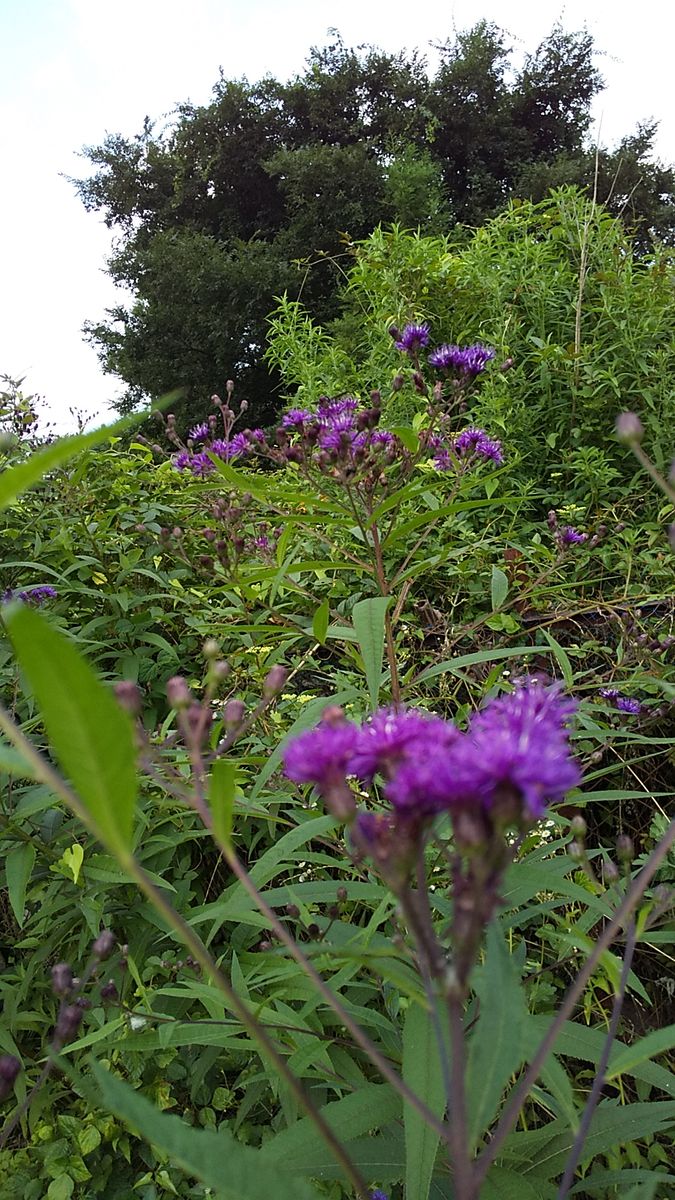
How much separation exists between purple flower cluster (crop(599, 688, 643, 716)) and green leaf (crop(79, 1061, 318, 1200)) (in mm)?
1434

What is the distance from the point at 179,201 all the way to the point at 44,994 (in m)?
14.0

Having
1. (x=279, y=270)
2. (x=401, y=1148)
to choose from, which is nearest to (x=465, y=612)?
(x=401, y=1148)

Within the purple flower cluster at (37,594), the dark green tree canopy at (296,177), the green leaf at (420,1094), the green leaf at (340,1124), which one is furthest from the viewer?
the dark green tree canopy at (296,177)

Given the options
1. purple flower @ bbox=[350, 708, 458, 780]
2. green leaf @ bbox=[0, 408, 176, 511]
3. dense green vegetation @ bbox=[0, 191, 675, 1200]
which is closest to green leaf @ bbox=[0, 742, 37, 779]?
dense green vegetation @ bbox=[0, 191, 675, 1200]

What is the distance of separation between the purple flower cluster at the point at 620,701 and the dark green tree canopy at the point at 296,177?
8.80m

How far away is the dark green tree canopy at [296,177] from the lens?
11.1m

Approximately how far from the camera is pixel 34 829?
5.16ft

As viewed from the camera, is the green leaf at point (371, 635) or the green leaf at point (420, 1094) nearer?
the green leaf at point (420, 1094)

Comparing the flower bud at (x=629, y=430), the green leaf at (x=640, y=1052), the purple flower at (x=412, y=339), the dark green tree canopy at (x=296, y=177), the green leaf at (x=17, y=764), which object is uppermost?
the dark green tree canopy at (x=296, y=177)

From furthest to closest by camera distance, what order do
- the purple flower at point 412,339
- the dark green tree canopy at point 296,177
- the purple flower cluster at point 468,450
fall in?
1. the dark green tree canopy at point 296,177
2. the purple flower at point 412,339
3. the purple flower cluster at point 468,450

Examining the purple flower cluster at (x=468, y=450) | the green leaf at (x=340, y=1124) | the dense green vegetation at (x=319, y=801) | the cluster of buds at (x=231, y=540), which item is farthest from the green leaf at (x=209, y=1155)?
the purple flower cluster at (x=468, y=450)

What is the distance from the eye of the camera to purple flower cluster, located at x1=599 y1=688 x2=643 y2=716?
1728 millimetres

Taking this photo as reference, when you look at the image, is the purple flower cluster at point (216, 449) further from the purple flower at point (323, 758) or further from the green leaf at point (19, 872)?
the purple flower at point (323, 758)

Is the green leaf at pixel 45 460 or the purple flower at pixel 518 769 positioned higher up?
the green leaf at pixel 45 460
